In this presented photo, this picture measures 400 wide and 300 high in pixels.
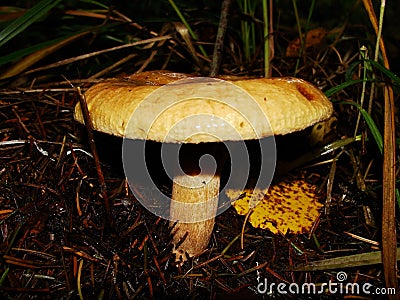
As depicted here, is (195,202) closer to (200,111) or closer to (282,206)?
(282,206)

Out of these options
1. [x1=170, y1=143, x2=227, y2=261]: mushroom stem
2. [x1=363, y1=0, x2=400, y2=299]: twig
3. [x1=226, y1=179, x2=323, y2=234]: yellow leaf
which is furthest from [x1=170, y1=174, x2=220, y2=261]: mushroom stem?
[x1=363, y1=0, x2=400, y2=299]: twig

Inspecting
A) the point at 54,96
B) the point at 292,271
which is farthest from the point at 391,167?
the point at 54,96

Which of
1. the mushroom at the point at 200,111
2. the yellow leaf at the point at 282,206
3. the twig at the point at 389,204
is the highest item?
the mushroom at the point at 200,111

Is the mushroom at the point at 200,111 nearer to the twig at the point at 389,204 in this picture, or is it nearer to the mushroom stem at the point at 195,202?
the mushroom stem at the point at 195,202

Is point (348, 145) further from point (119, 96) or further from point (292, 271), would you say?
point (119, 96)

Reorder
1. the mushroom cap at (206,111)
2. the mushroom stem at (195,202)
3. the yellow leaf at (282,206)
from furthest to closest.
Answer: the yellow leaf at (282,206)
the mushroom stem at (195,202)
the mushroom cap at (206,111)

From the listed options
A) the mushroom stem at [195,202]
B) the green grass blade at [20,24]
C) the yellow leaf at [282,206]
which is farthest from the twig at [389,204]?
the green grass blade at [20,24]

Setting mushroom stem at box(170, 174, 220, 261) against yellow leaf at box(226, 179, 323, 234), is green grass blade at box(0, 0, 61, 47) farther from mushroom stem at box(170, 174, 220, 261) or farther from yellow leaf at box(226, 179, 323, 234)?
yellow leaf at box(226, 179, 323, 234)
